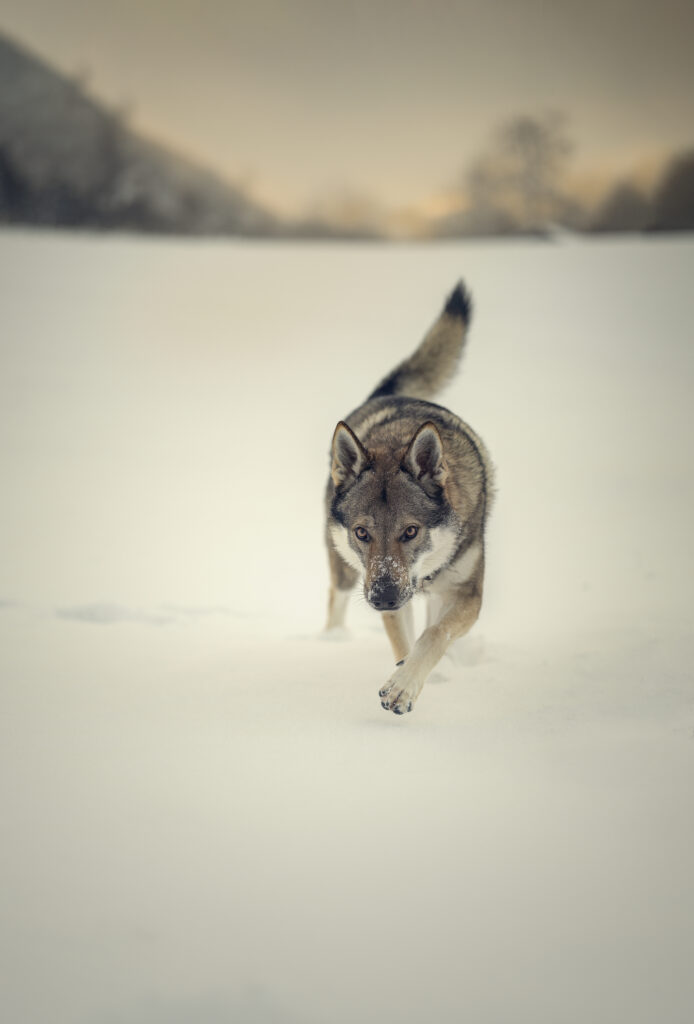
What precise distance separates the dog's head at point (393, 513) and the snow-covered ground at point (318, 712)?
56 cm

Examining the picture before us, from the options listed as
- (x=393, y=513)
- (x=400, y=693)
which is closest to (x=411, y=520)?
(x=393, y=513)

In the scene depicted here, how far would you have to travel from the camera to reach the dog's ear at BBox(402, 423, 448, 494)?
3.00 meters

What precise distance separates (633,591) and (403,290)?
21.2 ft

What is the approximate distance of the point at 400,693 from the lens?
2879mm

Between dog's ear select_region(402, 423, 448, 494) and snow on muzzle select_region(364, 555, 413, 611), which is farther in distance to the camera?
dog's ear select_region(402, 423, 448, 494)

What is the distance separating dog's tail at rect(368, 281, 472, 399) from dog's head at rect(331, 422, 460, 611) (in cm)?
114

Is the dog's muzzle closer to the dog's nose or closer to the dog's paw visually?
the dog's nose

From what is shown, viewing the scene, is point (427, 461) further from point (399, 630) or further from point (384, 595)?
point (399, 630)

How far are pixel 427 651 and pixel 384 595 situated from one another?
1.14 ft

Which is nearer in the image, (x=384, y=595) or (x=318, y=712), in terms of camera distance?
(x=384, y=595)

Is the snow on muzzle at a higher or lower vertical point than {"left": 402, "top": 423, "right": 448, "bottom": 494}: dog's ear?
lower

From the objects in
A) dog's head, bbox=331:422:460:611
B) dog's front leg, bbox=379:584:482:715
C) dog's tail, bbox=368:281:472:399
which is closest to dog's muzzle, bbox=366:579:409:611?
dog's head, bbox=331:422:460:611

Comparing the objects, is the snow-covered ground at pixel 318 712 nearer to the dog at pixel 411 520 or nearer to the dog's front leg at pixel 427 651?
the dog's front leg at pixel 427 651

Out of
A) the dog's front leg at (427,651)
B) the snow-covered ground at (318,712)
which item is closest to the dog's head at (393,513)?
the dog's front leg at (427,651)
